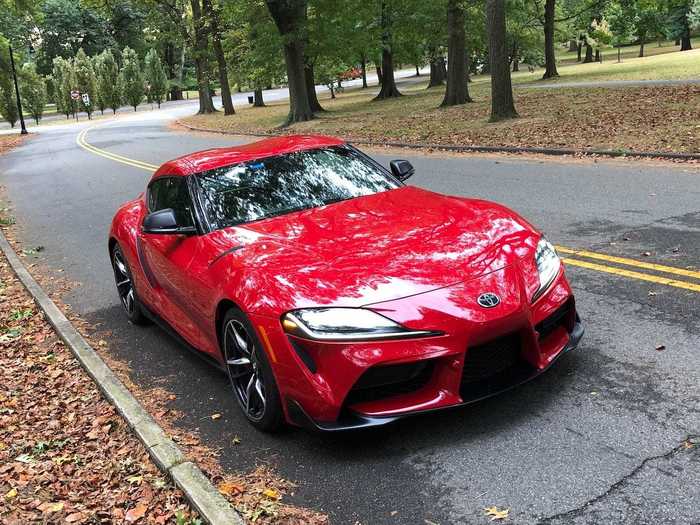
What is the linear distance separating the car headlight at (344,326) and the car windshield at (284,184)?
1495 millimetres

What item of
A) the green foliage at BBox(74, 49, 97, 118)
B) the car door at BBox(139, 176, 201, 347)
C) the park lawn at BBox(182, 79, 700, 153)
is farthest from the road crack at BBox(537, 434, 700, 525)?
the green foliage at BBox(74, 49, 97, 118)

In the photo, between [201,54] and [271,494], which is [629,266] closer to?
[271,494]

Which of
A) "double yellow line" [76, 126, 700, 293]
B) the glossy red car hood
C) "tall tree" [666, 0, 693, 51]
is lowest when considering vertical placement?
"double yellow line" [76, 126, 700, 293]

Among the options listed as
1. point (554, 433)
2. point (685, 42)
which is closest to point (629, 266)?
point (554, 433)

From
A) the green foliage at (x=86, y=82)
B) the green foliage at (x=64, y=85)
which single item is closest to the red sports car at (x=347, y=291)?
the green foliage at (x=86, y=82)

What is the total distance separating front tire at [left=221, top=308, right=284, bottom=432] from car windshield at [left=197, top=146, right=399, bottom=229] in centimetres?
95

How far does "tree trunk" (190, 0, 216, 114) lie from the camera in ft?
147

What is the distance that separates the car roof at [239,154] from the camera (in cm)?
527

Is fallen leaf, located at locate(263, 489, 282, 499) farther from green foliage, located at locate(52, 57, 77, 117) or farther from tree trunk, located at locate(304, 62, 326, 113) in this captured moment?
green foliage, located at locate(52, 57, 77, 117)

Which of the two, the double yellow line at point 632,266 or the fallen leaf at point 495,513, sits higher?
the double yellow line at point 632,266

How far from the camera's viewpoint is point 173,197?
535 centimetres

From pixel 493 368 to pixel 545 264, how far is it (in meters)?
0.79

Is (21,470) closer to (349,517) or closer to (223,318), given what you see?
(223,318)

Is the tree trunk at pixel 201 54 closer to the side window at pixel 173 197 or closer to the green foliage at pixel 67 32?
the side window at pixel 173 197
